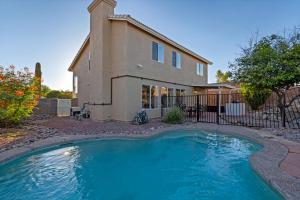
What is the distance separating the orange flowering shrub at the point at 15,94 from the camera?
905 centimetres

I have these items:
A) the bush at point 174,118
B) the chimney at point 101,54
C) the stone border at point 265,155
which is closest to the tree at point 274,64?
the stone border at point 265,155

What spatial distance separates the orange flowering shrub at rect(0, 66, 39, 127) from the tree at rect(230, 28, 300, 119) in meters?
12.0

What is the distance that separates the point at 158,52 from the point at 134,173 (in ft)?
34.3

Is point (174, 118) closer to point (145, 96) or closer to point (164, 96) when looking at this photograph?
point (145, 96)

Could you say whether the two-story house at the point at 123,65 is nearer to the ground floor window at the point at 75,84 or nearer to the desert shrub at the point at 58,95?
the ground floor window at the point at 75,84

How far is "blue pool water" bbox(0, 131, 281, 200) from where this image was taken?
3.80 meters

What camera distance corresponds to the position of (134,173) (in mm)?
4883

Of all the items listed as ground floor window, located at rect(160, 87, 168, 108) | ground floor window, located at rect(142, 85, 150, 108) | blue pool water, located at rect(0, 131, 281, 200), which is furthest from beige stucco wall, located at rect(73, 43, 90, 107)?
blue pool water, located at rect(0, 131, 281, 200)

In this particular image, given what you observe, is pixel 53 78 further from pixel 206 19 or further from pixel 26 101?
pixel 206 19

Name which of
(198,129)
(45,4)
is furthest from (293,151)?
(45,4)

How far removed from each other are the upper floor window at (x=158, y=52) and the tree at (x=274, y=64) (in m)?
5.68

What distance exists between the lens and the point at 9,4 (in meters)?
9.88

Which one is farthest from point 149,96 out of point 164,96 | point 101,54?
point 101,54

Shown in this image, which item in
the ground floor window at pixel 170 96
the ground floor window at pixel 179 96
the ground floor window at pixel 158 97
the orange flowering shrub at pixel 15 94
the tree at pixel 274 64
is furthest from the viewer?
the ground floor window at pixel 179 96
